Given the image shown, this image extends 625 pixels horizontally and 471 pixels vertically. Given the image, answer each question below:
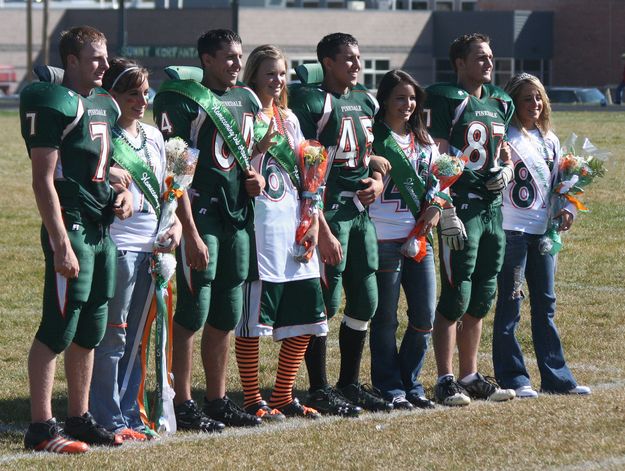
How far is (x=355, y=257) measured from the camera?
7184mm

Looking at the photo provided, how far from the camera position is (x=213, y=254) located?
261 inches

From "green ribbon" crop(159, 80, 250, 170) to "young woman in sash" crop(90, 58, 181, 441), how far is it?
0.20 meters

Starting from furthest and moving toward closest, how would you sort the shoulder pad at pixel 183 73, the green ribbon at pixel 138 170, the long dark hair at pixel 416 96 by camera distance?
the long dark hair at pixel 416 96
the shoulder pad at pixel 183 73
the green ribbon at pixel 138 170

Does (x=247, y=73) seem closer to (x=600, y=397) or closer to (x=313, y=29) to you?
→ (x=600, y=397)

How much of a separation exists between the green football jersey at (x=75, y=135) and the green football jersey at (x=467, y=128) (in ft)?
6.97

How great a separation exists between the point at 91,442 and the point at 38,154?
4.85 feet

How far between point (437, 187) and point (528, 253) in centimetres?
90

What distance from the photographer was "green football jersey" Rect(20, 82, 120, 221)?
5883mm

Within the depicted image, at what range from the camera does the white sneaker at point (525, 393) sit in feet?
24.9

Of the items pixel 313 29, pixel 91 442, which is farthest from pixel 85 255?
pixel 313 29

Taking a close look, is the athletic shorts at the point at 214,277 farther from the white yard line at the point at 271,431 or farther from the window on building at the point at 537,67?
the window on building at the point at 537,67

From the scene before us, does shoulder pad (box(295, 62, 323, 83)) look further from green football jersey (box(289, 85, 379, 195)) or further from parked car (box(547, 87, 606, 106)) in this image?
parked car (box(547, 87, 606, 106))

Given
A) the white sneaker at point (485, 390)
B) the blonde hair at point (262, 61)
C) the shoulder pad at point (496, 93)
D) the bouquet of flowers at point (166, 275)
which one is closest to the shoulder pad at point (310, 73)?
the blonde hair at point (262, 61)

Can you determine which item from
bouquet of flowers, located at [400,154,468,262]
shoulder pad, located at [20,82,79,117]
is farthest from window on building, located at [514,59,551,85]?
shoulder pad, located at [20,82,79,117]
